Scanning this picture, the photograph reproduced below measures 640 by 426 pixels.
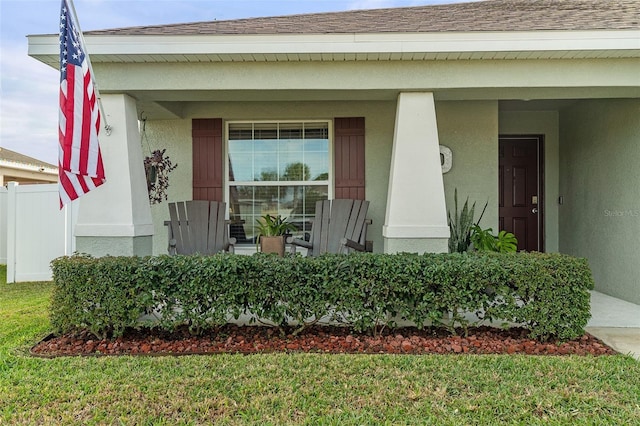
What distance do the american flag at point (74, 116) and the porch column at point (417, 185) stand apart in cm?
279

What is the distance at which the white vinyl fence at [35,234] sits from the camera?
6.82 m

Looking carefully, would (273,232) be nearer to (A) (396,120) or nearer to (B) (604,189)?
(A) (396,120)

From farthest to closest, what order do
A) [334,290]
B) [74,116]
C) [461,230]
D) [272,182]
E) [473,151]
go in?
[272,182], [473,151], [461,230], [334,290], [74,116]

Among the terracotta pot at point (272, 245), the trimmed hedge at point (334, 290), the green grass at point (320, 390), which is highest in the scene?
the terracotta pot at point (272, 245)

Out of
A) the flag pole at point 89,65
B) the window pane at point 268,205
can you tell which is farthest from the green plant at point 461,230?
the flag pole at point 89,65

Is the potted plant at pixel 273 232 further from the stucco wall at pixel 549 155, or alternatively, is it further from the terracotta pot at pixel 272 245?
the stucco wall at pixel 549 155

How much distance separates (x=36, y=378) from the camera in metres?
2.87

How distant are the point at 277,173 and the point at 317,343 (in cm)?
291

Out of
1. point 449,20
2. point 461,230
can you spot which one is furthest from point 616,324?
point 449,20

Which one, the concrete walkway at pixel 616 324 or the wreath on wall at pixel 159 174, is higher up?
the wreath on wall at pixel 159 174

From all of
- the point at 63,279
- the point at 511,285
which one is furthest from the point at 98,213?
the point at 511,285

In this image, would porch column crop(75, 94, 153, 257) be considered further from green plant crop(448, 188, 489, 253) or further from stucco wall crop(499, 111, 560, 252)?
stucco wall crop(499, 111, 560, 252)

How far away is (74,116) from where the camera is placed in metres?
3.36

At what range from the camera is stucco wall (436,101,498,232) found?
573 centimetres
